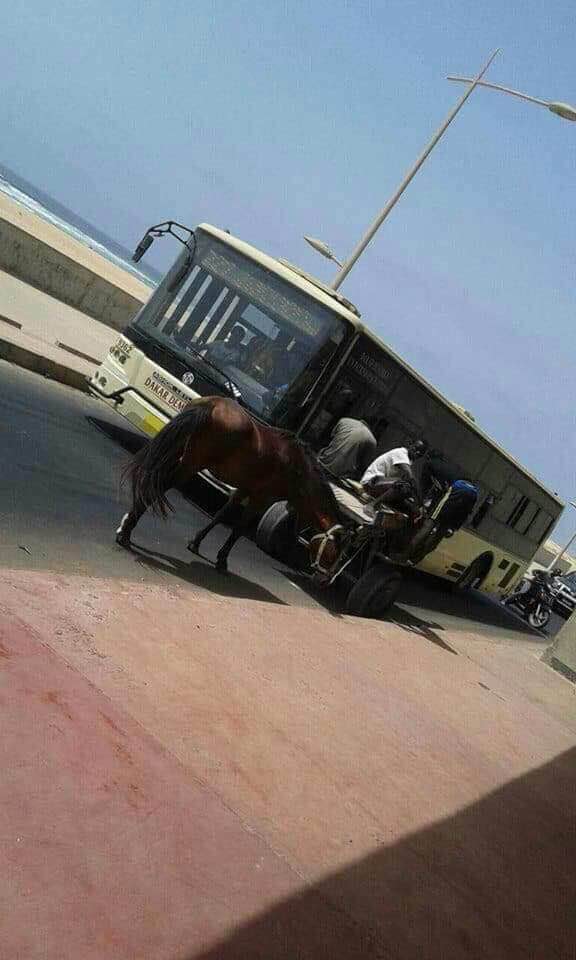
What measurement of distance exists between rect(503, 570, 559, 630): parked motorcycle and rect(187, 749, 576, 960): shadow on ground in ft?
60.4

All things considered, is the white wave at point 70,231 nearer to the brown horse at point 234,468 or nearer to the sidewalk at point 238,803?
the brown horse at point 234,468

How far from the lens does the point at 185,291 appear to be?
12047 mm

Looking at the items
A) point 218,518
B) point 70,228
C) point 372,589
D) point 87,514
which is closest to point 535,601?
point 372,589

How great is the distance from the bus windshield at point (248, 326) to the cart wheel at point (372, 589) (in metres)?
2.31

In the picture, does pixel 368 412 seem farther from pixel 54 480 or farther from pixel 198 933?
pixel 198 933

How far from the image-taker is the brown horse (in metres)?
7.72

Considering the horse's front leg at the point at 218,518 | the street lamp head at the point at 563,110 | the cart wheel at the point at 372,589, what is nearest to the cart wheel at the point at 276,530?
the cart wheel at the point at 372,589

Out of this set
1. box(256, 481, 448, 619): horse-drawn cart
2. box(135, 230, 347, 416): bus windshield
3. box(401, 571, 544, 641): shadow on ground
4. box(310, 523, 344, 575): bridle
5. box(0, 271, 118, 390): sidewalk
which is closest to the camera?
box(310, 523, 344, 575): bridle

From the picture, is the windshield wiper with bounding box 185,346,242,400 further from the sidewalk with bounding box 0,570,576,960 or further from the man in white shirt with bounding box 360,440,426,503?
the sidewalk with bounding box 0,570,576,960

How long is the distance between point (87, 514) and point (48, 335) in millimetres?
9542

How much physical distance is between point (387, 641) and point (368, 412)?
4192 mm

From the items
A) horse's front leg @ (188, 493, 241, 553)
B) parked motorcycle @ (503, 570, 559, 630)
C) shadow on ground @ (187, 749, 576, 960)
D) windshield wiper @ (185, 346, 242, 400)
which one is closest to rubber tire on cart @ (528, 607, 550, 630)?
parked motorcycle @ (503, 570, 559, 630)

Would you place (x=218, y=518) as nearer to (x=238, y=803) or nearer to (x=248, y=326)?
(x=248, y=326)

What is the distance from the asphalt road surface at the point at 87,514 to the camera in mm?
7016
